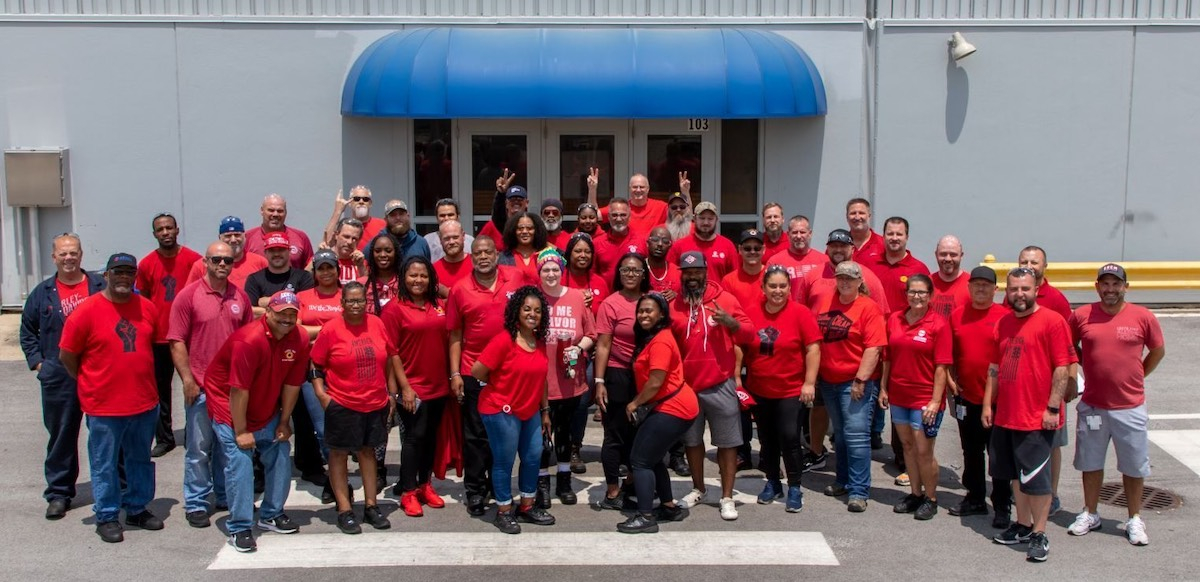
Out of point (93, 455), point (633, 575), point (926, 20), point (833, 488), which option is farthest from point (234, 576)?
point (926, 20)

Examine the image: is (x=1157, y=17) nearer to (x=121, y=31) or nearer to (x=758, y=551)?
(x=758, y=551)

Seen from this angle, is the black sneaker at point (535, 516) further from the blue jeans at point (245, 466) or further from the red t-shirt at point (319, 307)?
the red t-shirt at point (319, 307)

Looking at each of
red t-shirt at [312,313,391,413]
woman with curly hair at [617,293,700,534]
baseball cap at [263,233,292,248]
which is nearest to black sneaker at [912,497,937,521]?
woman with curly hair at [617,293,700,534]

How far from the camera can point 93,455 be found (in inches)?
296

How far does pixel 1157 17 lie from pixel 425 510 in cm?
1104

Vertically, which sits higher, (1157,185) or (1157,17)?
(1157,17)

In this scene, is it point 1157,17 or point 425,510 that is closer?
point 425,510

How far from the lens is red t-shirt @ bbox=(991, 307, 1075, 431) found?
7270 millimetres

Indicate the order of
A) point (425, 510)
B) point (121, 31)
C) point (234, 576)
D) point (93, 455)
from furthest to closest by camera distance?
point (121, 31)
point (425, 510)
point (93, 455)
point (234, 576)

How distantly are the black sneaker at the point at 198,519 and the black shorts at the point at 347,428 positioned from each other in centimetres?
98

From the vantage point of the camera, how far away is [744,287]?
8758mm

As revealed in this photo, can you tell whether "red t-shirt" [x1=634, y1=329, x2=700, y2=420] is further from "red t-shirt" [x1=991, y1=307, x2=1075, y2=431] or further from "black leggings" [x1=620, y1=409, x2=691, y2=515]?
"red t-shirt" [x1=991, y1=307, x2=1075, y2=431]

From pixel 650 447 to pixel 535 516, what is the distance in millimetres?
892

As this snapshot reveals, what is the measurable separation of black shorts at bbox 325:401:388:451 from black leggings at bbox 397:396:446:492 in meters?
0.52
